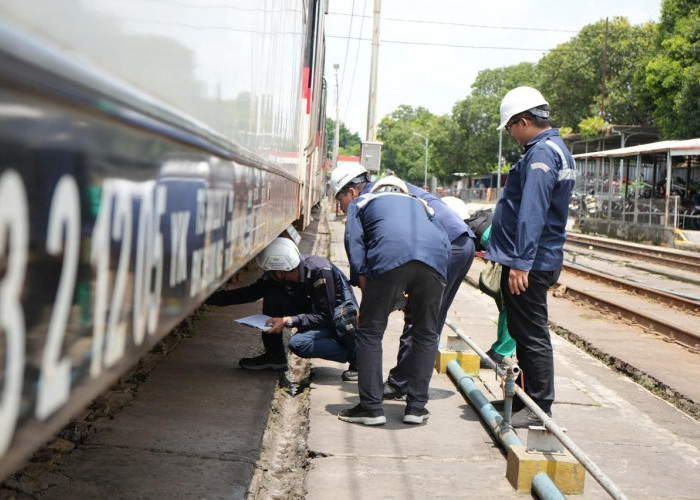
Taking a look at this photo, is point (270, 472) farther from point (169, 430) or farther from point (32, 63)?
point (32, 63)

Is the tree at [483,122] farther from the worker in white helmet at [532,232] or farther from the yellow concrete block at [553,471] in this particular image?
the yellow concrete block at [553,471]

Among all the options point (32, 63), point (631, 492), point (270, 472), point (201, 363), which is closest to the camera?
point (32, 63)

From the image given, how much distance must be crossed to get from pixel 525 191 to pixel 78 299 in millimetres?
3363

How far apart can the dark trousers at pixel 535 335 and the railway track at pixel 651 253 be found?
12.5m

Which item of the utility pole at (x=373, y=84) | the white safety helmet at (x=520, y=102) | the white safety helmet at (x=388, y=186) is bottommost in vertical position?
the white safety helmet at (x=388, y=186)

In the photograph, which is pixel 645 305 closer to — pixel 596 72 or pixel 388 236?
pixel 388 236

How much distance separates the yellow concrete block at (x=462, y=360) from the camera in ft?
19.1

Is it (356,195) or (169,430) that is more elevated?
(356,195)

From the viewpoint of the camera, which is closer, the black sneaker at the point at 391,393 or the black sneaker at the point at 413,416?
the black sneaker at the point at 413,416

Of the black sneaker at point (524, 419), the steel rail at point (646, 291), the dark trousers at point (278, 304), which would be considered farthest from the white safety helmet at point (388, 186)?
the steel rail at point (646, 291)

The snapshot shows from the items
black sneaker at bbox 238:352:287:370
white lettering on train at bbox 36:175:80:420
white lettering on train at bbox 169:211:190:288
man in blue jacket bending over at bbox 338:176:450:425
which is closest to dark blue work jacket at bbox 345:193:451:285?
man in blue jacket bending over at bbox 338:176:450:425

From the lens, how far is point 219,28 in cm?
216

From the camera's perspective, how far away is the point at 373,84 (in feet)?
66.7

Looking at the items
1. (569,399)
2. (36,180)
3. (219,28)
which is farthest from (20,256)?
(569,399)
